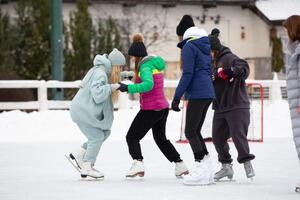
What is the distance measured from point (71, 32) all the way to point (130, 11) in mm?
5609

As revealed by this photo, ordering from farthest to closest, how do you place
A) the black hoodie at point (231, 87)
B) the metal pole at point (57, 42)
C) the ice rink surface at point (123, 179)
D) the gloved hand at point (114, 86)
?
the metal pole at point (57, 42) → the gloved hand at point (114, 86) → the black hoodie at point (231, 87) → the ice rink surface at point (123, 179)

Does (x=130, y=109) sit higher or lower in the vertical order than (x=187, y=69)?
lower

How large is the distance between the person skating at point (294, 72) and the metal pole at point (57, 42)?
14.9 m

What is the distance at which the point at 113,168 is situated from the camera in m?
12.4

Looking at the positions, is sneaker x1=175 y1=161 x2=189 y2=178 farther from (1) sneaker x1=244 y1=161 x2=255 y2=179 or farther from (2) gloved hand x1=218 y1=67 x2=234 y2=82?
(2) gloved hand x1=218 y1=67 x2=234 y2=82

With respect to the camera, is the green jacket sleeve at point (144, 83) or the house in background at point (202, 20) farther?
the house in background at point (202, 20)

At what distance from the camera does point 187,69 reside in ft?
33.1

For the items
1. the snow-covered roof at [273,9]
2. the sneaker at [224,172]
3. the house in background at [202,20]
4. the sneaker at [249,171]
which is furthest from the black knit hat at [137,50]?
the house in background at [202,20]

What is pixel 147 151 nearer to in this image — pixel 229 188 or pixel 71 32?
pixel 229 188

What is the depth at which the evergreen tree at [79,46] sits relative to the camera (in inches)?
1348

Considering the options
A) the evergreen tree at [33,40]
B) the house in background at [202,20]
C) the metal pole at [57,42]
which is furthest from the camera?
the house in background at [202,20]

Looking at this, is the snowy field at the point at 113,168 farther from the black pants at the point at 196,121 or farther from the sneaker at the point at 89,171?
the black pants at the point at 196,121

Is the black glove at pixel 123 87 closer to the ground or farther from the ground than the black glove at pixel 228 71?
closer to the ground

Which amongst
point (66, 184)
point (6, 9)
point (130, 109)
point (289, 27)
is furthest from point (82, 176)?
point (6, 9)
